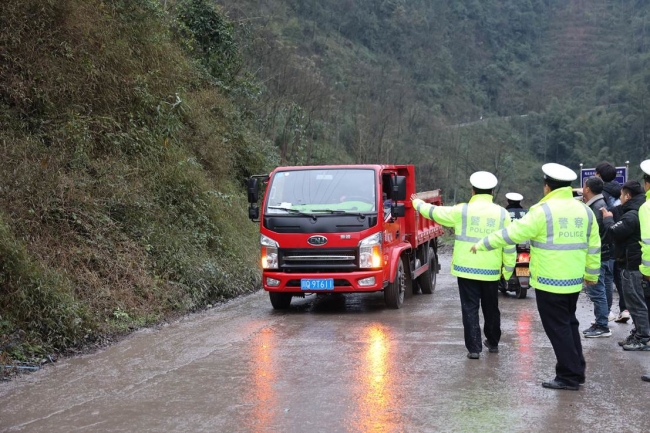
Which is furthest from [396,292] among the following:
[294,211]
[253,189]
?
[253,189]

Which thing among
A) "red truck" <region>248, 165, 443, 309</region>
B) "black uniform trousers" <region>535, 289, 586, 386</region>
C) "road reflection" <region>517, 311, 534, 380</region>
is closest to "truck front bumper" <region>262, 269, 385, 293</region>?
"red truck" <region>248, 165, 443, 309</region>

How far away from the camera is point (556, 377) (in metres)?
6.46

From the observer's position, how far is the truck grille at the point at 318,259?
10.7 m

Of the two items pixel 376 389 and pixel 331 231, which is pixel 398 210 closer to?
pixel 331 231

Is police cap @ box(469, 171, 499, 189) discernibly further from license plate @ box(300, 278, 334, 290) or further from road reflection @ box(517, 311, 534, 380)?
license plate @ box(300, 278, 334, 290)

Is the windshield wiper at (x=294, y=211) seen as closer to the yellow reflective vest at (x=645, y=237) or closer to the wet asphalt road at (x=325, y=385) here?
the wet asphalt road at (x=325, y=385)

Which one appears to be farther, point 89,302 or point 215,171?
point 215,171

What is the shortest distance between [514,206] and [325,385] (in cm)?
840

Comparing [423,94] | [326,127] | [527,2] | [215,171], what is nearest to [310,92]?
[326,127]

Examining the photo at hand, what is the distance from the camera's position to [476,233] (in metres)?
7.57

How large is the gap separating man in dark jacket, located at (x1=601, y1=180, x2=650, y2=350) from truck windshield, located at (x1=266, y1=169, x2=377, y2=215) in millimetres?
3833

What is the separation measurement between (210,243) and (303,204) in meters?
4.07

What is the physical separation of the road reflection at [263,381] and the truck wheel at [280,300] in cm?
195

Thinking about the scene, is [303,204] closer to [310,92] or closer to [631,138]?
[310,92]
